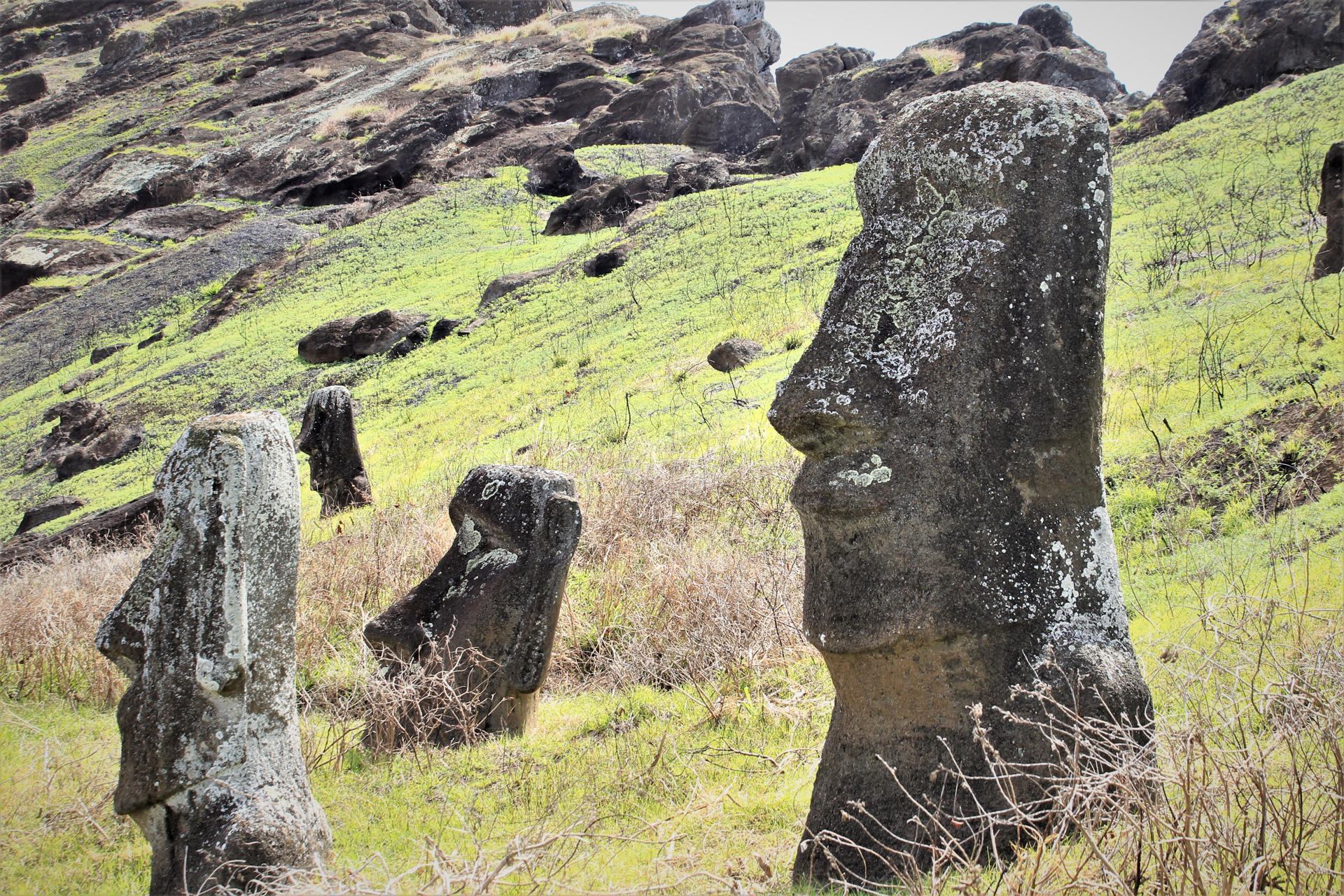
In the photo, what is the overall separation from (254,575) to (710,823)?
79.5 inches

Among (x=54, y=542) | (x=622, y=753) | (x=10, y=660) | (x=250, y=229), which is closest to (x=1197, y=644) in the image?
(x=622, y=753)

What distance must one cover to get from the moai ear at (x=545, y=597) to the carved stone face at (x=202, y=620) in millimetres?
1851

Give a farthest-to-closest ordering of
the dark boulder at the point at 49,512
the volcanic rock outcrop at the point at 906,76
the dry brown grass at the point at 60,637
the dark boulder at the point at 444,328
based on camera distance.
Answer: the volcanic rock outcrop at the point at 906,76, the dark boulder at the point at 444,328, the dark boulder at the point at 49,512, the dry brown grass at the point at 60,637

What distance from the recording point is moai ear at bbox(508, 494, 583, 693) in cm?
543

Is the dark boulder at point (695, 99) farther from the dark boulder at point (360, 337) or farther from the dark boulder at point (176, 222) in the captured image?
the dark boulder at point (360, 337)

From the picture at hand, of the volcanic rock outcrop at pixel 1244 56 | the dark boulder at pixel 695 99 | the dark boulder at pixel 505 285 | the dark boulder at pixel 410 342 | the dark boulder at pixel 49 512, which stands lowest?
the dark boulder at pixel 49 512

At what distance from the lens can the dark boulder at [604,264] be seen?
83.4ft

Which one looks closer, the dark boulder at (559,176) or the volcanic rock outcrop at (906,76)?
the volcanic rock outcrop at (906,76)

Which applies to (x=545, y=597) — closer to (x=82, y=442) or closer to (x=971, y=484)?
(x=971, y=484)

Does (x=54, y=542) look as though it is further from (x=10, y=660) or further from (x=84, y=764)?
(x=84, y=764)

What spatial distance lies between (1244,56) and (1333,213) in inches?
971

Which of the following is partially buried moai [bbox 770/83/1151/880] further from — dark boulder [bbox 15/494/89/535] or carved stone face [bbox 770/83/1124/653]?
dark boulder [bbox 15/494/89/535]

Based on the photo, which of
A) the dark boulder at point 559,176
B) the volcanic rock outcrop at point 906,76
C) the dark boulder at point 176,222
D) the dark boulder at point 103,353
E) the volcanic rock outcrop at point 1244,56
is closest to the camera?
the volcanic rock outcrop at point 1244,56

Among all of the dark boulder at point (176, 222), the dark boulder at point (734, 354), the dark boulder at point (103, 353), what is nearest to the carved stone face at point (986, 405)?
the dark boulder at point (734, 354)
